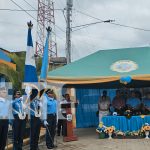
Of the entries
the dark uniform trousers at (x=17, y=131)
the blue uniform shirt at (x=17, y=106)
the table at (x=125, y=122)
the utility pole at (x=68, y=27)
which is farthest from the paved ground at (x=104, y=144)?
the utility pole at (x=68, y=27)

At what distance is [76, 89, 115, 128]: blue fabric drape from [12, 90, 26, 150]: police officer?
28.2 feet

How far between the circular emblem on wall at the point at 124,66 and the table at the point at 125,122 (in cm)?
195

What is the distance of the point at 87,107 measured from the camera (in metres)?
18.8

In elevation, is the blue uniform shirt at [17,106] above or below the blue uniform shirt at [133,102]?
below

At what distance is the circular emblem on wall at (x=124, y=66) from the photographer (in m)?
14.8

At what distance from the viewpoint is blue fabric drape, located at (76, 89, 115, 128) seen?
18.8 meters

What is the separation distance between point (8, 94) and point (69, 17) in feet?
47.8

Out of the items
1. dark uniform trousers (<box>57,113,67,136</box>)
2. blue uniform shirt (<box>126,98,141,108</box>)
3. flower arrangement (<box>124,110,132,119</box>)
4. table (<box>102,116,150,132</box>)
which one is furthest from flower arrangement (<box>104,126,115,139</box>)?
blue uniform shirt (<box>126,98,141,108</box>)

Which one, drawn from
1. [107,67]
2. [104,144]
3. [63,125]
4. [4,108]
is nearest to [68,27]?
[107,67]

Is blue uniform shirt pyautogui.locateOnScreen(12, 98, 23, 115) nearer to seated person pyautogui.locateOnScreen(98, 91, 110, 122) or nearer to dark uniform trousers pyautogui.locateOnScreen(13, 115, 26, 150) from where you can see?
dark uniform trousers pyautogui.locateOnScreen(13, 115, 26, 150)

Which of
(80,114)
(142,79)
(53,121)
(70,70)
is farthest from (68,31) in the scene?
(53,121)

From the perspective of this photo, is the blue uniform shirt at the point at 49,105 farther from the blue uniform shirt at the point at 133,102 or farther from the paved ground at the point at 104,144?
the blue uniform shirt at the point at 133,102

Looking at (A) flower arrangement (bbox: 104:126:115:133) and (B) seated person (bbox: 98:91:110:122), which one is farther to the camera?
(B) seated person (bbox: 98:91:110:122)

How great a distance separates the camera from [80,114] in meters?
18.8
